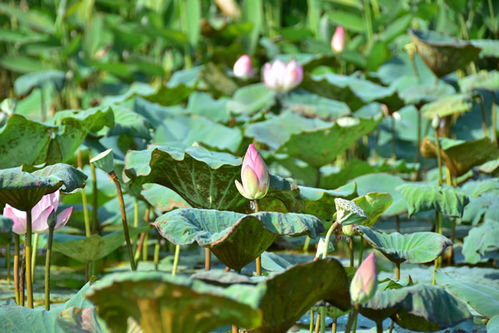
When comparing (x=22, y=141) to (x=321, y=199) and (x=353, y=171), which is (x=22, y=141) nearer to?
(x=321, y=199)

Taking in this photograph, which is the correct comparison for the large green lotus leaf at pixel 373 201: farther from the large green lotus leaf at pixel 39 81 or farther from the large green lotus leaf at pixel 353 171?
the large green lotus leaf at pixel 39 81

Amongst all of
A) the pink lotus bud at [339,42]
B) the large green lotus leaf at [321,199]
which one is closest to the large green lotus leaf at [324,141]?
the large green lotus leaf at [321,199]

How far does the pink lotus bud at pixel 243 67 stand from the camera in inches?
139

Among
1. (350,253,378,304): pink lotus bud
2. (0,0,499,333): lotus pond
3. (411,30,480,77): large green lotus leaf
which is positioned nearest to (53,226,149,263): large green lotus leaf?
(0,0,499,333): lotus pond

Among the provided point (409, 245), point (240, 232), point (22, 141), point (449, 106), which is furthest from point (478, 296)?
point (449, 106)

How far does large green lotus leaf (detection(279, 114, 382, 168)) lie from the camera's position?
7.76ft

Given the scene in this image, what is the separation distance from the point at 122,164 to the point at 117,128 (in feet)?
0.79

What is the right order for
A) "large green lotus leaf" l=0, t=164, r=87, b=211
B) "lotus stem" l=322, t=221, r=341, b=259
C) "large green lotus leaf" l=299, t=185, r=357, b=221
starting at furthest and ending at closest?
1. "large green lotus leaf" l=299, t=185, r=357, b=221
2. "large green lotus leaf" l=0, t=164, r=87, b=211
3. "lotus stem" l=322, t=221, r=341, b=259

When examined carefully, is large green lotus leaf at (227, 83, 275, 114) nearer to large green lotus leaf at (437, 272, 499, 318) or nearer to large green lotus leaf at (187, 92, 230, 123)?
large green lotus leaf at (187, 92, 230, 123)

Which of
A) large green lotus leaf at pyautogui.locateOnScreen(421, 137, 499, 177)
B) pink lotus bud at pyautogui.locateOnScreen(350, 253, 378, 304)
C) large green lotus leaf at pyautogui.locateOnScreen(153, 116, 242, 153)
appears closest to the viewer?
pink lotus bud at pyautogui.locateOnScreen(350, 253, 378, 304)

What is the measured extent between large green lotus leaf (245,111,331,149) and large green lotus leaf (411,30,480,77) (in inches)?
24.9

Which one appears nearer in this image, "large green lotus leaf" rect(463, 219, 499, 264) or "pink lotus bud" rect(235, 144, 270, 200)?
"pink lotus bud" rect(235, 144, 270, 200)

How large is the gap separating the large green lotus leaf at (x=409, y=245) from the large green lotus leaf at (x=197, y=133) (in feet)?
3.66

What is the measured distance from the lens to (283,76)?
3164 millimetres
